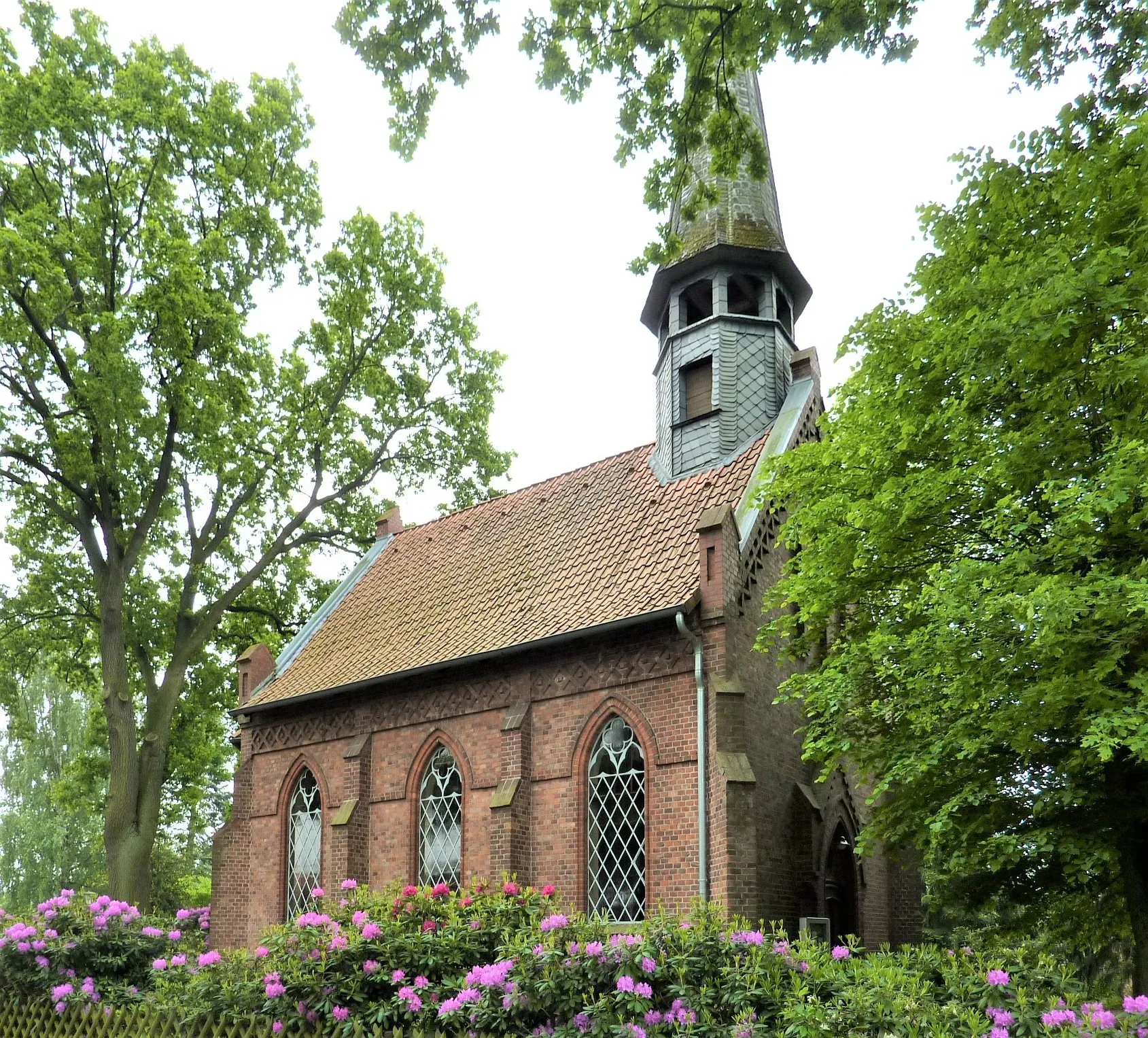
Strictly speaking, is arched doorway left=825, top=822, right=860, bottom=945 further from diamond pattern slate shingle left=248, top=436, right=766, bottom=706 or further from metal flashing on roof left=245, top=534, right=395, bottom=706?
metal flashing on roof left=245, top=534, right=395, bottom=706

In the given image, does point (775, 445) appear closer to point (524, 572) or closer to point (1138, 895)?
point (524, 572)

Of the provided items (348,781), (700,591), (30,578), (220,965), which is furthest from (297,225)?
(220,965)

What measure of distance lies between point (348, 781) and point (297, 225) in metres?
11.5

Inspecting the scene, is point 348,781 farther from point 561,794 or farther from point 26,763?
point 26,763

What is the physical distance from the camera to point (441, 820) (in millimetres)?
17812

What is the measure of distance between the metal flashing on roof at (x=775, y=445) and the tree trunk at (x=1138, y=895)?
557cm

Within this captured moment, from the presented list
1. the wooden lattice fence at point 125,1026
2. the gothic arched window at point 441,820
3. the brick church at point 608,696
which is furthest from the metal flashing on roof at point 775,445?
the wooden lattice fence at point 125,1026

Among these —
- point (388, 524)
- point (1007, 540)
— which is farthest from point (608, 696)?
point (388, 524)

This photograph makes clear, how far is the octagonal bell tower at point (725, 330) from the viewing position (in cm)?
1875

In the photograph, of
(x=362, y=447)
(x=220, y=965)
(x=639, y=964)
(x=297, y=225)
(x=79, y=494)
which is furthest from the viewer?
(x=362, y=447)

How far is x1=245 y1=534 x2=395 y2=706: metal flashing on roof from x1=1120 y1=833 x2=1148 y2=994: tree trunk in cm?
1527

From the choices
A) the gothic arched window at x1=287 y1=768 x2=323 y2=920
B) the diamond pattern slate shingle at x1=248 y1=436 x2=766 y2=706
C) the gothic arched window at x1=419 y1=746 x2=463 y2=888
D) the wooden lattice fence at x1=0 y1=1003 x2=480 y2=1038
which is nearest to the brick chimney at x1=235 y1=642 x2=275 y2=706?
the diamond pattern slate shingle at x1=248 y1=436 x2=766 y2=706

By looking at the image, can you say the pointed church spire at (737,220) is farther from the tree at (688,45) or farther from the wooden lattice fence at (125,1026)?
the wooden lattice fence at (125,1026)

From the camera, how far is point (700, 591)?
1498cm
